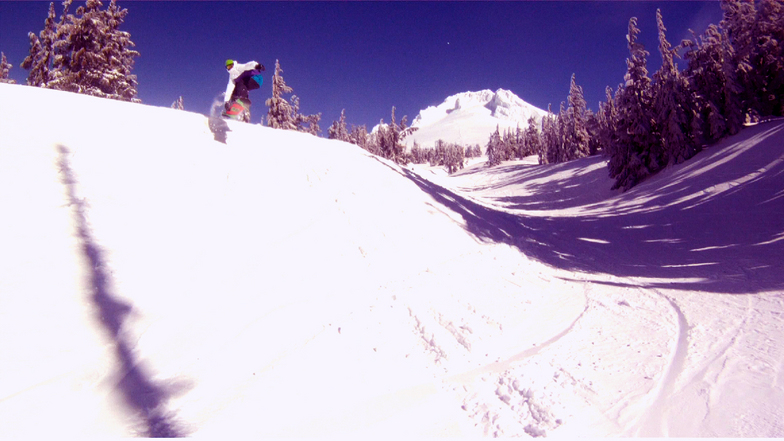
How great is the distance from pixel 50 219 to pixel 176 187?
1.74 metres

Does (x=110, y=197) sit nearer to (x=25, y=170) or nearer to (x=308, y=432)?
(x=25, y=170)

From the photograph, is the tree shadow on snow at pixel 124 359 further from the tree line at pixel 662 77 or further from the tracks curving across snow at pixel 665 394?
the tree line at pixel 662 77

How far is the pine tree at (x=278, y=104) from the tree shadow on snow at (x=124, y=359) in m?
35.8

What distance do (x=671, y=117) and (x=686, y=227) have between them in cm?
1325

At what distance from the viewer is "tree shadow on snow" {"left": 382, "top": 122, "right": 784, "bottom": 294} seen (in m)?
7.55

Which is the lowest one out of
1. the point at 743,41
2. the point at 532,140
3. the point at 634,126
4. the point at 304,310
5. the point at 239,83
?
the point at 304,310

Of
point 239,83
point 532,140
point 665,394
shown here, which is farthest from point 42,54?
point 532,140

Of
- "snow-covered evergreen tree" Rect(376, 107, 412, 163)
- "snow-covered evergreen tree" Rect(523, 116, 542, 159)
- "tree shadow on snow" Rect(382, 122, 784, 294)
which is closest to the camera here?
"tree shadow on snow" Rect(382, 122, 784, 294)

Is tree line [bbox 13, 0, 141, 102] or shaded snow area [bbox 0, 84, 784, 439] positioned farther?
tree line [bbox 13, 0, 141, 102]

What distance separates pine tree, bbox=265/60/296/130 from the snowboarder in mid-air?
31.1 meters

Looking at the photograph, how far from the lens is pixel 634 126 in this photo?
2312 centimetres

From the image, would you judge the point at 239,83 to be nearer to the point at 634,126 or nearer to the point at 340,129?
the point at 634,126

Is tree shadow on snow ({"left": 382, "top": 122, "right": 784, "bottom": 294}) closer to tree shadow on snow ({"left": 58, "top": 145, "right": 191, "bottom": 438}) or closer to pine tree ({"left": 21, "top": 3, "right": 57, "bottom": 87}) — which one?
tree shadow on snow ({"left": 58, "top": 145, "right": 191, "bottom": 438})

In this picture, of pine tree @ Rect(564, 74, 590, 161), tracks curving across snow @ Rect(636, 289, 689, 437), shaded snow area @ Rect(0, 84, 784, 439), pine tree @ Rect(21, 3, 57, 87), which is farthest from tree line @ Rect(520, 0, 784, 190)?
pine tree @ Rect(21, 3, 57, 87)
